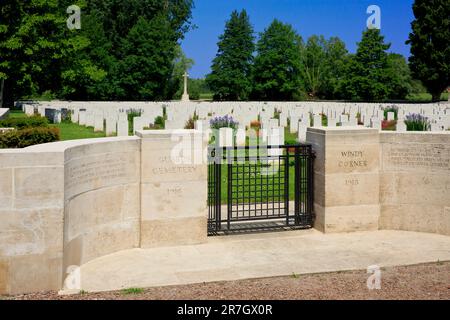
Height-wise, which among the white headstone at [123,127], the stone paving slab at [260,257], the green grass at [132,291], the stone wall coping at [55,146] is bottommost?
the green grass at [132,291]

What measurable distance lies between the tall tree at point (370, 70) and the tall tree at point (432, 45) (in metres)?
4.76

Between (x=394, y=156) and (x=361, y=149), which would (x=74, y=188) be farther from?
(x=394, y=156)

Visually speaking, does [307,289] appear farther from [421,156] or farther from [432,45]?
[432,45]

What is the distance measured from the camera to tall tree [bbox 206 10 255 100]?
63062 mm

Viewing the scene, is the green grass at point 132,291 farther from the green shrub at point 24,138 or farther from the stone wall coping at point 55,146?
the green shrub at point 24,138

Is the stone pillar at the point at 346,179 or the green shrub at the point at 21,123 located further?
the green shrub at the point at 21,123

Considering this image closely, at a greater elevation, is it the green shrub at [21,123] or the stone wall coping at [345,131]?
the green shrub at [21,123]

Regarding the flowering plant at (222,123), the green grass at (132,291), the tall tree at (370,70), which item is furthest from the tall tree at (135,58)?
the green grass at (132,291)

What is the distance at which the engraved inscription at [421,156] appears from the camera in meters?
8.54

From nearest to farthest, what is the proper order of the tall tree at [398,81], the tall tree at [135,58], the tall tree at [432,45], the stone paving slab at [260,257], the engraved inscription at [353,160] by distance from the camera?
the stone paving slab at [260,257]
the engraved inscription at [353,160]
the tall tree at [135,58]
the tall tree at [432,45]
the tall tree at [398,81]

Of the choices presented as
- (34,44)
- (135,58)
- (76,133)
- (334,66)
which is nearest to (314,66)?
(334,66)

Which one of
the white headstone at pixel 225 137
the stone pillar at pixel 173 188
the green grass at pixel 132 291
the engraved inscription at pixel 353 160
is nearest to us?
the green grass at pixel 132 291
